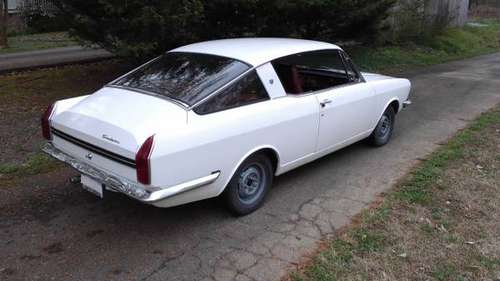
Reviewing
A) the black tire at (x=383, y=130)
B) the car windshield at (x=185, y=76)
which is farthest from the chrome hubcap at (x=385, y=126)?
the car windshield at (x=185, y=76)

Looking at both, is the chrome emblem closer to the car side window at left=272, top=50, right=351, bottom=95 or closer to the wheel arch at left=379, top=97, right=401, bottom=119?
the car side window at left=272, top=50, right=351, bottom=95

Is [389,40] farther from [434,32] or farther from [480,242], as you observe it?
[480,242]

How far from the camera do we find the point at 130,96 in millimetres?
4125

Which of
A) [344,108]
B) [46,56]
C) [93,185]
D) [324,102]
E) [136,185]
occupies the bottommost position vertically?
[46,56]

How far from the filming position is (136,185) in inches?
137

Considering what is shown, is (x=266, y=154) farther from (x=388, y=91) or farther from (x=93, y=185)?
(x=388, y=91)

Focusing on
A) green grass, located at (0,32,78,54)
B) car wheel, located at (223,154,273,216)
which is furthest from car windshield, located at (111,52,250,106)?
green grass, located at (0,32,78,54)

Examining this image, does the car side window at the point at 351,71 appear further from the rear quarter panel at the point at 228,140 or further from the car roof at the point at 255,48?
the rear quarter panel at the point at 228,140

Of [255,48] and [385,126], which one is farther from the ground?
[255,48]

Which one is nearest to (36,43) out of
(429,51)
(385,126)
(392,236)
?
(429,51)

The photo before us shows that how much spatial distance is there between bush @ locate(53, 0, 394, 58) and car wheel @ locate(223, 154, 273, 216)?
3767 mm

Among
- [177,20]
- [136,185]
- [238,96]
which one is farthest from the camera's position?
[177,20]

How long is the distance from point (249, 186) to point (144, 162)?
125cm

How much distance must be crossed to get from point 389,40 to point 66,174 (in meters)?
14.1
